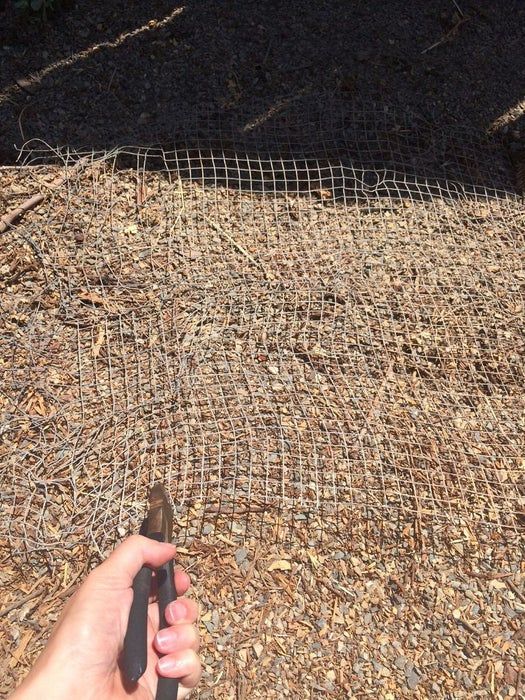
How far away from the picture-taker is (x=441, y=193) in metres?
3.10

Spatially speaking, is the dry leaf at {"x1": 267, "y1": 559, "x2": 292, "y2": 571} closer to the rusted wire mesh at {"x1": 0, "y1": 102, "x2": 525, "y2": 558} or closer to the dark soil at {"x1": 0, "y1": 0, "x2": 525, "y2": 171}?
the rusted wire mesh at {"x1": 0, "y1": 102, "x2": 525, "y2": 558}

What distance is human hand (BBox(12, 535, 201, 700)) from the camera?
1367mm

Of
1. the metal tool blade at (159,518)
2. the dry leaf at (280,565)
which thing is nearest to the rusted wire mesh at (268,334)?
the dry leaf at (280,565)

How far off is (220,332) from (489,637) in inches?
61.7

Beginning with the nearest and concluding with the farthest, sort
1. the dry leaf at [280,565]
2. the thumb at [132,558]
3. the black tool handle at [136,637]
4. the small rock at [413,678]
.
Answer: the black tool handle at [136,637], the thumb at [132,558], the small rock at [413,678], the dry leaf at [280,565]

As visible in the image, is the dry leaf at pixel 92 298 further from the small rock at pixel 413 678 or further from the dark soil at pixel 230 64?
the small rock at pixel 413 678

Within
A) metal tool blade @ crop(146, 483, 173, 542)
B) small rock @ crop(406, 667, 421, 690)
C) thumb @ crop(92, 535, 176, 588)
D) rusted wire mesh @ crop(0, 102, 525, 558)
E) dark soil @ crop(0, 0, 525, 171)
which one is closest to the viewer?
thumb @ crop(92, 535, 176, 588)

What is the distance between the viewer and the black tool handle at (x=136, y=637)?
4.47ft

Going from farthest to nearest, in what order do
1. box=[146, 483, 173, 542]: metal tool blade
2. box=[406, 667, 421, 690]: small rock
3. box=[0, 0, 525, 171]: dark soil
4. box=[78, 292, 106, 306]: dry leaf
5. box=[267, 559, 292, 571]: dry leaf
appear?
1. box=[0, 0, 525, 171]: dark soil
2. box=[78, 292, 106, 306]: dry leaf
3. box=[267, 559, 292, 571]: dry leaf
4. box=[406, 667, 421, 690]: small rock
5. box=[146, 483, 173, 542]: metal tool blade

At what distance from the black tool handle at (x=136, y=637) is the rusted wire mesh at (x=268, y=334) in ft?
1.82

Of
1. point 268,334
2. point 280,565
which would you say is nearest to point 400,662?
point 280,565

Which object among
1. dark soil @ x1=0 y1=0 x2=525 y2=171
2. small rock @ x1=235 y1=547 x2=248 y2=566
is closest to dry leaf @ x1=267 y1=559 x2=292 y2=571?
small rock @ x1=235 y1=547 x2=248 y2=566

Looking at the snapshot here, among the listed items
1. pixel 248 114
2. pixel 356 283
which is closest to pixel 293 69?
pixel 248 114

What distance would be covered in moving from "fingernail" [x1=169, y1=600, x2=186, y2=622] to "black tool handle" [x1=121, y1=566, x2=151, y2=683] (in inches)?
5.0
